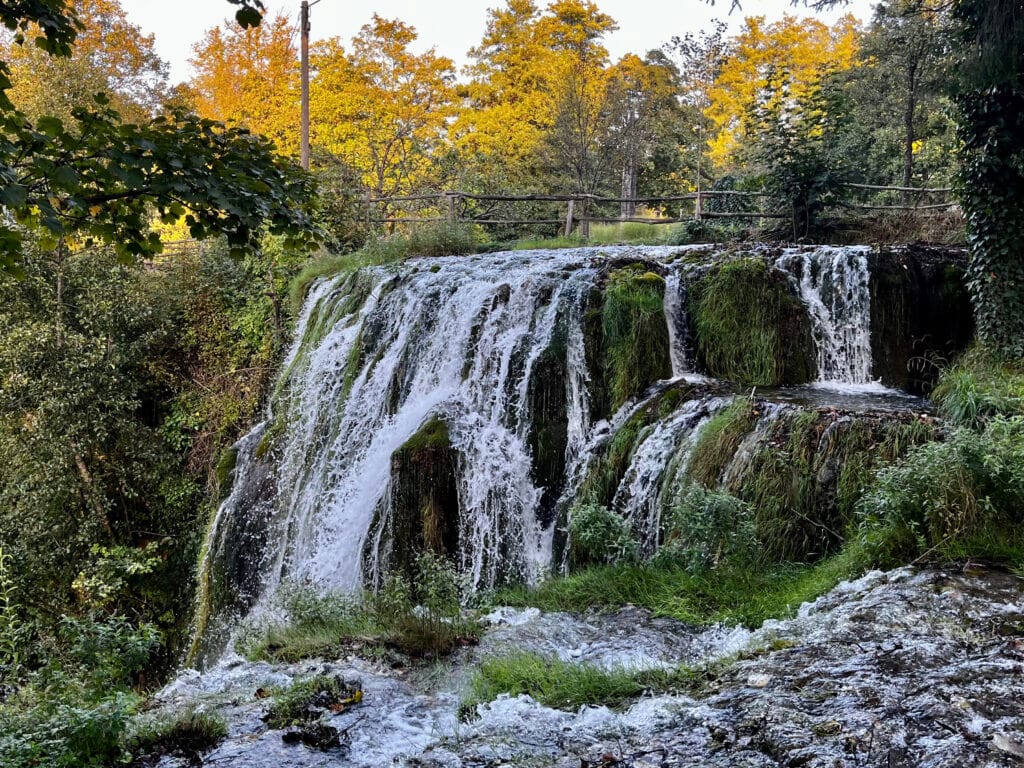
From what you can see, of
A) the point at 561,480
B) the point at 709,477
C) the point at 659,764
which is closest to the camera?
the point at 659,764

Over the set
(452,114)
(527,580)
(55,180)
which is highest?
(452,114)

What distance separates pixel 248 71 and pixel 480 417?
21435 mm

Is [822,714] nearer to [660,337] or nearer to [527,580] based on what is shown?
[527,580]

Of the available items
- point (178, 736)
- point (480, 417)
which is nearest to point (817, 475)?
point (480, 417)

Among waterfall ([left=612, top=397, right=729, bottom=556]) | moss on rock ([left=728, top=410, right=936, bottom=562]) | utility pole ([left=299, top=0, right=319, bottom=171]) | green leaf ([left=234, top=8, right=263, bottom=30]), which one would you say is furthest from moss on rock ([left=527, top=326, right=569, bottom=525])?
utility pole ([left=299, top=0, right=319, bottom=171])

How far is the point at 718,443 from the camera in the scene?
5.92 metres

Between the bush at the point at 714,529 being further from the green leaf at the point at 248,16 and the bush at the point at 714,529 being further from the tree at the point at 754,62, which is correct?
the tree at the point at 754,62

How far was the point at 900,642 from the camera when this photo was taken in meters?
3.31

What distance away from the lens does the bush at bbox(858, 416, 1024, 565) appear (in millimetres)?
4203

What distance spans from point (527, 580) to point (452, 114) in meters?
17.9

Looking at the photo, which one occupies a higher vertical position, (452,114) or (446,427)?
(452,114)

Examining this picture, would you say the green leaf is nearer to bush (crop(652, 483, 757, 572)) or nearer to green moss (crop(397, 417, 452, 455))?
bush (crop(652, 483, 757, 572))

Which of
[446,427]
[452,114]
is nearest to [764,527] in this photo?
[446,427]

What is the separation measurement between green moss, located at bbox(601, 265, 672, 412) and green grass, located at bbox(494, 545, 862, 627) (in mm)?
2909
